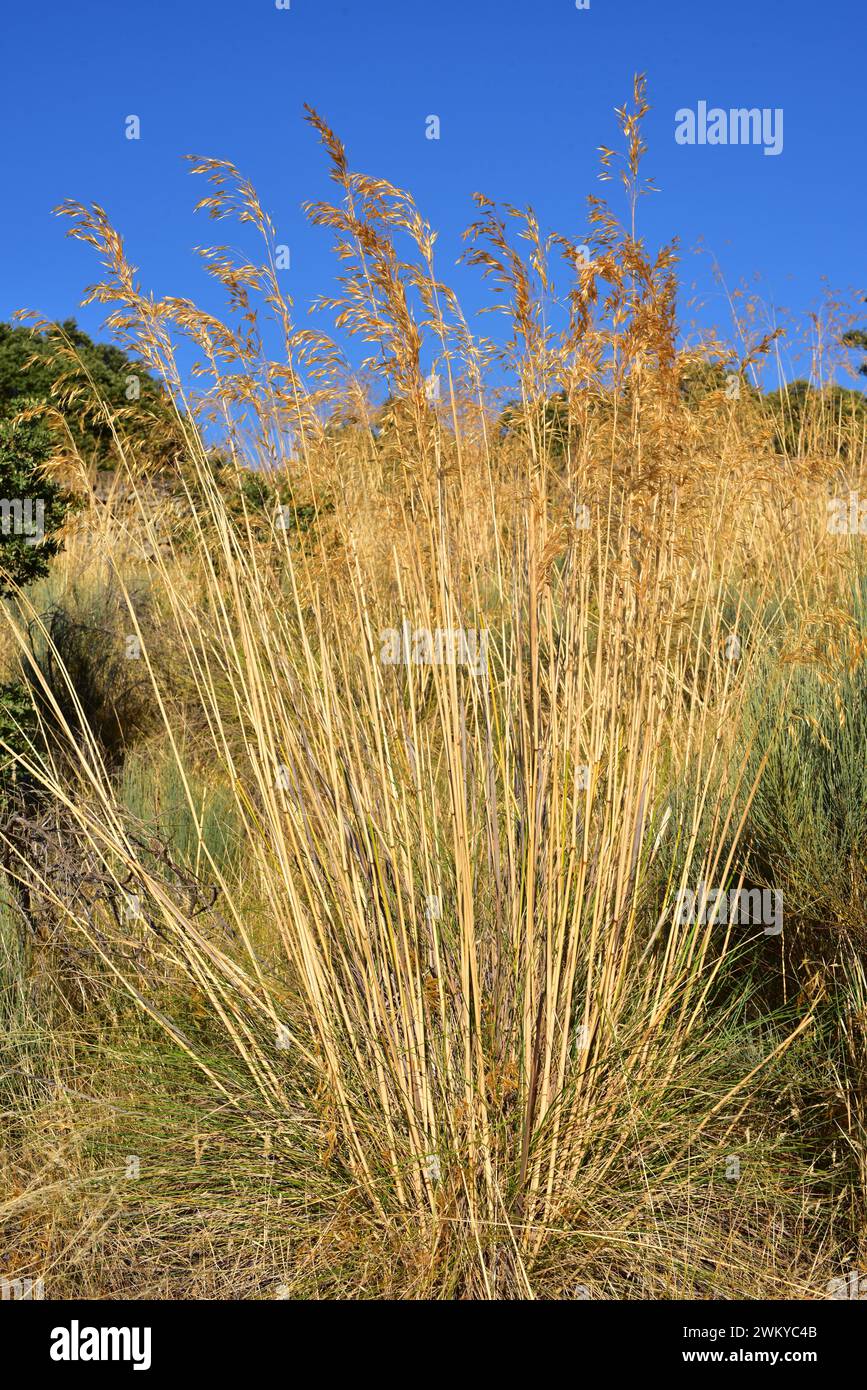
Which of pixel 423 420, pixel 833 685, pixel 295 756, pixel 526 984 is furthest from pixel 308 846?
pixel 833 685

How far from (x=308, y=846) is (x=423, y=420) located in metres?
0.87

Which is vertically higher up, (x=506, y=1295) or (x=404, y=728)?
(x=404, y=728)

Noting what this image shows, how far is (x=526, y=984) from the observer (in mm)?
2055

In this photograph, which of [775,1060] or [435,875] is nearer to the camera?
[435,875]

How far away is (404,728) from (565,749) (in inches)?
13.0

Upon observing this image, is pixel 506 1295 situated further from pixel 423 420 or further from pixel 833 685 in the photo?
pixel 833 685

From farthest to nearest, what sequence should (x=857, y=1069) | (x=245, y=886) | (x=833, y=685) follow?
(x=245, y=886)
(x=833, y=685)
(x=857, y=1069)

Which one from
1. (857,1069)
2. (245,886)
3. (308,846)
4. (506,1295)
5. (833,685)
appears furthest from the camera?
(245,886)

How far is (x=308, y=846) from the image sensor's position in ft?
7.26

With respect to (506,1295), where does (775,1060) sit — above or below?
above

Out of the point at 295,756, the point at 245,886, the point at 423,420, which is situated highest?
the point at 423,420

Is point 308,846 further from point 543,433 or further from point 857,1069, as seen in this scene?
point 857,1069

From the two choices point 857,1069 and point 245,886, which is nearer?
point 857,1069

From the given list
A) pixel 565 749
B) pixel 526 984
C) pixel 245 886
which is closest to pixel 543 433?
pixel 565 749
